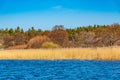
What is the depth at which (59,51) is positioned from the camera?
106ft

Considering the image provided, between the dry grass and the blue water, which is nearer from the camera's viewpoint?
the blue water

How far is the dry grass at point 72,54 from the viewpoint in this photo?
28.8 metres

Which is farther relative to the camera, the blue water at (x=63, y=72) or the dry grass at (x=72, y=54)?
the dry grass at (x=72, y=54)

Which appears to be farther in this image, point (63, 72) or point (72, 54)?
point (72, 54)

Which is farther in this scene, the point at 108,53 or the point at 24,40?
the point at 24,40

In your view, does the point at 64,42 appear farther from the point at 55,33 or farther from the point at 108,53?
the point at 108,53

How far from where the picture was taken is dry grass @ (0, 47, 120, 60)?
2880cm

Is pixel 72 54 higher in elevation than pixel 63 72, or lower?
higher

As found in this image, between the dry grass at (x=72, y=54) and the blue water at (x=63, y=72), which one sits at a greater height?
the dry grass at (x=72, y=54)

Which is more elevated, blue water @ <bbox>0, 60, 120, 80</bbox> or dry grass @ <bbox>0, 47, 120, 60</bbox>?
dry grass @ <bbox>0, 47, 120, 60</bbox>

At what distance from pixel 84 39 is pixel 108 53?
4337cm

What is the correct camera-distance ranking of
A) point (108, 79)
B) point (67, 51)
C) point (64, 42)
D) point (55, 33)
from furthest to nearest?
point (55, 33)
point (64, 42)
point (67, 51)
point (108, 79)

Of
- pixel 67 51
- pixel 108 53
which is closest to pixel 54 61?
pixel 67 51

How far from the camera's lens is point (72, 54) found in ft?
102
